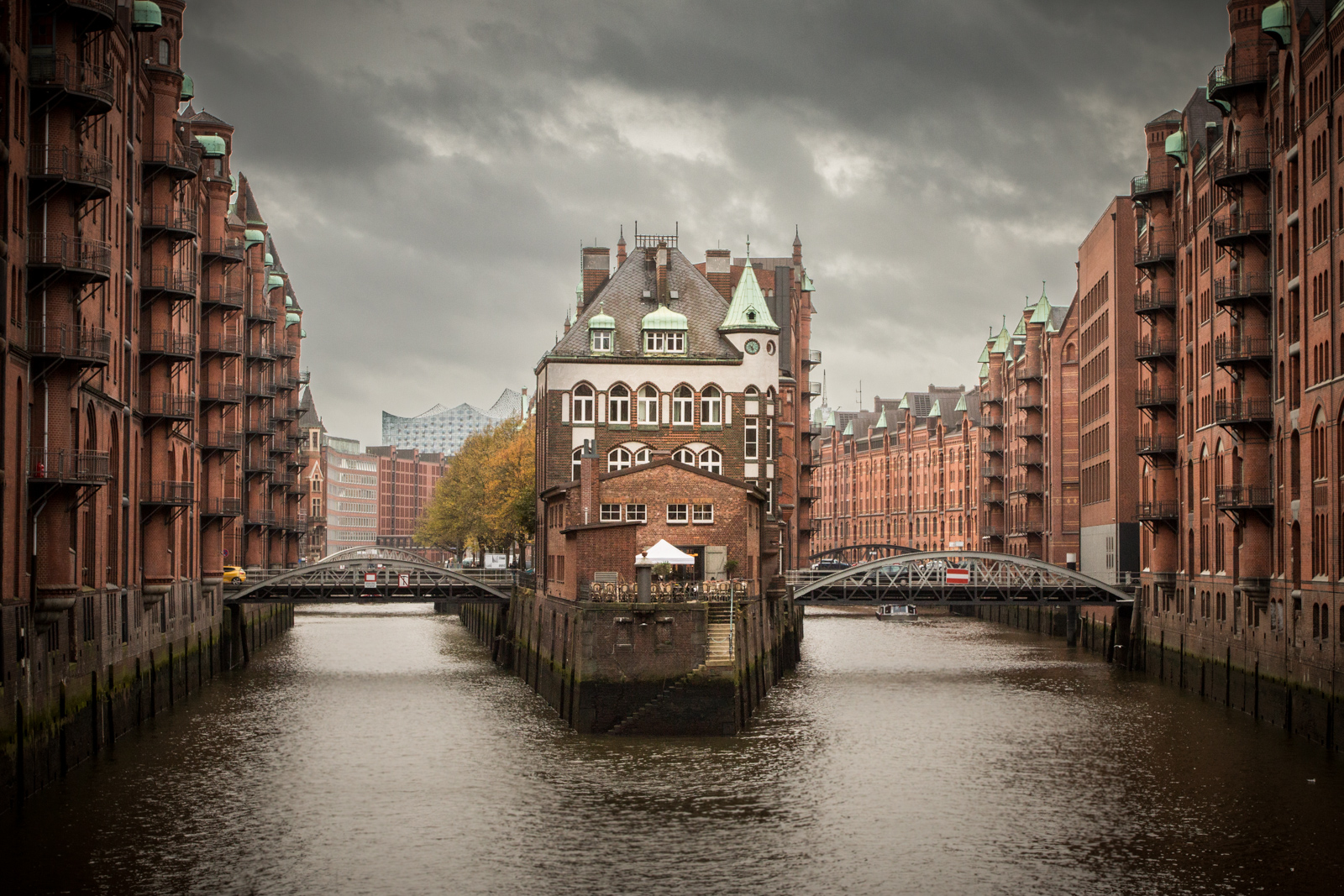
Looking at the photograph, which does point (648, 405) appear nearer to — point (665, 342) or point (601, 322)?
point (665, 342)

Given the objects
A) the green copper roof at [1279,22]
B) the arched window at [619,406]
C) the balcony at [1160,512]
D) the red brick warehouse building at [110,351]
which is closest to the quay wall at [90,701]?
the red brick warehouse building at [110,351]

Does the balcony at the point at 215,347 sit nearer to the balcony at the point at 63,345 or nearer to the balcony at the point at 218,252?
the balcony at the point at 218,252

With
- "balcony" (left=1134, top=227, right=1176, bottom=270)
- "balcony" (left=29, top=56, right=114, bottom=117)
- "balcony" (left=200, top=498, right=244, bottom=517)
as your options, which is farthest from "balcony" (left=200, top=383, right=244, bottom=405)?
"balcony" (left=1134, top=227, right=1176, bottom=270)

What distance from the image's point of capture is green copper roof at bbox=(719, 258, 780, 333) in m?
76.9

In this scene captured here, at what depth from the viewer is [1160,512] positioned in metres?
72.4

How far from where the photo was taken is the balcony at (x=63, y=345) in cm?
4100

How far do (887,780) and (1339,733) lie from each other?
12495 millimetres

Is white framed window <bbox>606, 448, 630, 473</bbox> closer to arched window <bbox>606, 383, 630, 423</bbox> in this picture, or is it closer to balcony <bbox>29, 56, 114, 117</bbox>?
arched window <bbox>606, 383, 630, 423</bbox>

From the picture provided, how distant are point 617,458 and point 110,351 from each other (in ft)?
97.1

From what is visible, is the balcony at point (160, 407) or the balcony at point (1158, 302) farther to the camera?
the balcony at point (1158, 302)

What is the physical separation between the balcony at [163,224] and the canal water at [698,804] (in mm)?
16659

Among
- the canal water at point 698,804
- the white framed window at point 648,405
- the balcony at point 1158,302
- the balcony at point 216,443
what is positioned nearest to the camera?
the canal water at point 698,804

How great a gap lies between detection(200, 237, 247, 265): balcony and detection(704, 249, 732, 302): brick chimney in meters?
24.5

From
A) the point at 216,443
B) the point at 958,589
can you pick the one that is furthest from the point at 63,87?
the point at 958,589
